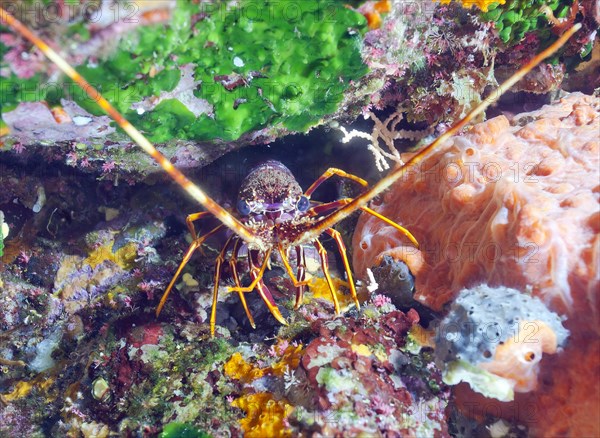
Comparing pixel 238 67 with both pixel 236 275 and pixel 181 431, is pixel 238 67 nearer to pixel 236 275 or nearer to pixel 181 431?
pixel 236 275

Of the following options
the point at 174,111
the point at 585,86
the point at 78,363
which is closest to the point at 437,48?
the point at 585,86

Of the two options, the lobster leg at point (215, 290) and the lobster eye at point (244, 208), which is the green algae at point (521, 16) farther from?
the lobster leg at point (215, 290)

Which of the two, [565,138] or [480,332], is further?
[565,138]

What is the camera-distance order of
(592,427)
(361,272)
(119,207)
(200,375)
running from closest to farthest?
1. (592,427)
2. (200,375)
3. (361,272)
4. (119,207)

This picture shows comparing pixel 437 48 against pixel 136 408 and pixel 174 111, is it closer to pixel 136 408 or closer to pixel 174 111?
pixel 174 111

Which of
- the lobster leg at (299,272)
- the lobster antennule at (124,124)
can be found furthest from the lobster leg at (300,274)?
the lobster antennule at (124,124)

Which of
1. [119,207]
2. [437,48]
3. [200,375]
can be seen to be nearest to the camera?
[200,375]
